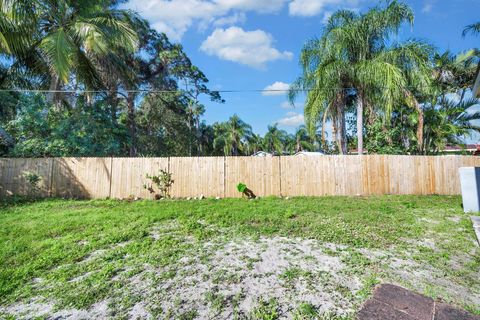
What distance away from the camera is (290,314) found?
220 centimetres

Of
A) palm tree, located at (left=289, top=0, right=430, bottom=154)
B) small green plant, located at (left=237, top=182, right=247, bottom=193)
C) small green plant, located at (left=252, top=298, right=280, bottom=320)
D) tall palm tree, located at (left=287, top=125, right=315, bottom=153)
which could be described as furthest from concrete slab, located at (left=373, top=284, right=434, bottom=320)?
tall palm tree, located at (left=287, top=125, right=315, bottom=153)

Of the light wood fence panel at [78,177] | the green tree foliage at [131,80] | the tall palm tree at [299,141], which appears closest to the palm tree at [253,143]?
the tall palm tree at [299,141]

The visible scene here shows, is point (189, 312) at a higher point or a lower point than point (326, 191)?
lower

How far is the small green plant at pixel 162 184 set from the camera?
8.42 metres

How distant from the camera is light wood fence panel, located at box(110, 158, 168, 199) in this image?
27.8ft

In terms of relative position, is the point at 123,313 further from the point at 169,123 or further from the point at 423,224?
the point at 169,123

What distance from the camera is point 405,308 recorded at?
2.24 m

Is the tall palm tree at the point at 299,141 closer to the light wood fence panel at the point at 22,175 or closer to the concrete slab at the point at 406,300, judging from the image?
the light wood fence panel at the point at 22,175

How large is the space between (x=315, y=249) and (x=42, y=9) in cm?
1129

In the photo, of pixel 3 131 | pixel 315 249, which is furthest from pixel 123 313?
pixel 3 131

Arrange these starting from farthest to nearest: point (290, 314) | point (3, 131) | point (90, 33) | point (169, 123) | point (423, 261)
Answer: point (169, 123) < point (3, 131) < point (90, 33) < point (423, 261) < point (290, 314)

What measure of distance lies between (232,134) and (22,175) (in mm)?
22512

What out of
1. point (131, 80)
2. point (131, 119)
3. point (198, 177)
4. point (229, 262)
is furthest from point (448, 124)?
point (131, 119)

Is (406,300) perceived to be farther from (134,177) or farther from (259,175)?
(134,177)
